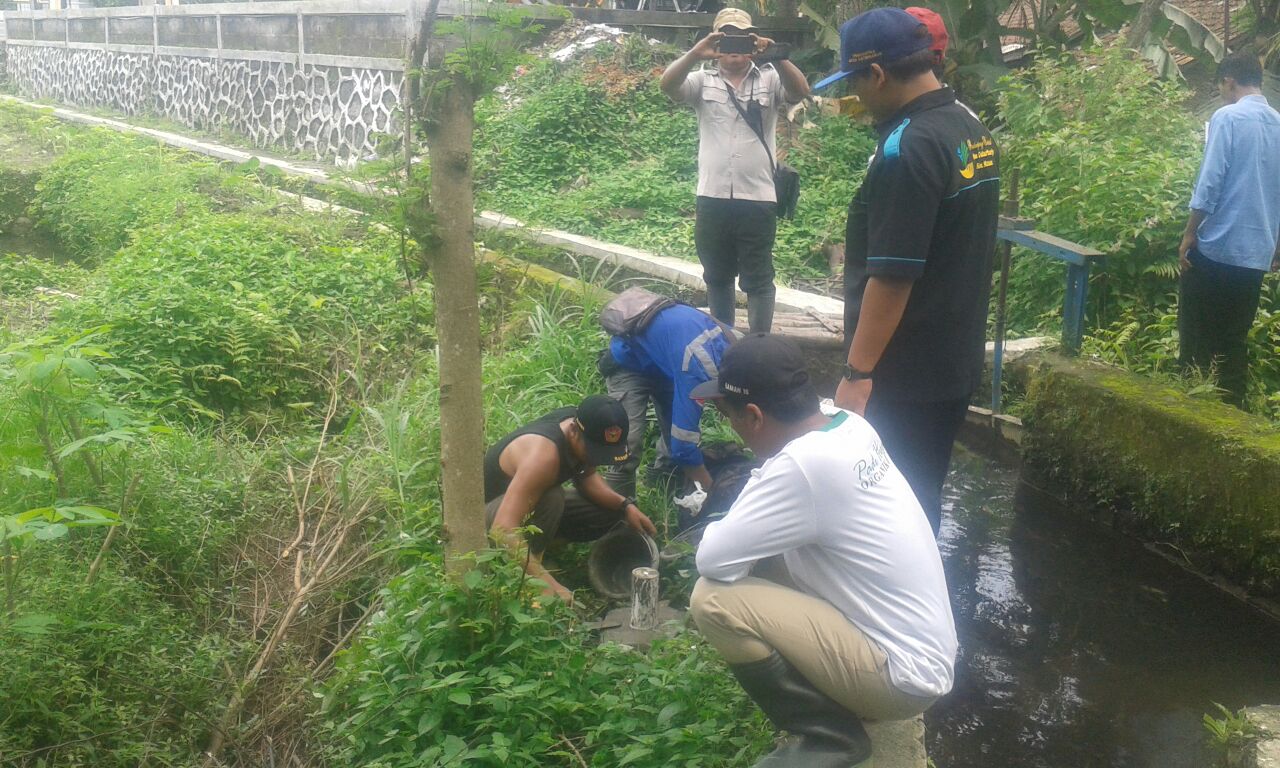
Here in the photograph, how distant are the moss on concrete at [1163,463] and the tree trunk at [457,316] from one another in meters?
3.16

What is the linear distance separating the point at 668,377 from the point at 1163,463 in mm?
2259

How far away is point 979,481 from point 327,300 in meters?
4.26

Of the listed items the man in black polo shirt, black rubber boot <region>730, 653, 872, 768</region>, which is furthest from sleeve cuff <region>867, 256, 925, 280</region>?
black rubber boot <region>730, 653, 872, 768</region>

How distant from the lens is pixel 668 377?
5.17m

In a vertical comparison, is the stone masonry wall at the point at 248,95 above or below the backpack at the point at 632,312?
above

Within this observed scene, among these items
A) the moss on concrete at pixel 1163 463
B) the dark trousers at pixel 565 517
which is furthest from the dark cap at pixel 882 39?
the moss on concrete at pixel 1163 463


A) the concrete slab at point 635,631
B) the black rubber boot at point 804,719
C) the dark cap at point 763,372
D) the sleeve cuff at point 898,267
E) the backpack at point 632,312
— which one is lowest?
the concrete slab at point 635,631

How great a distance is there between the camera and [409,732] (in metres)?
3.11

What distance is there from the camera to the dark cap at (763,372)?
112 inches

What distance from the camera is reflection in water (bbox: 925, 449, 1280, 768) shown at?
375 centimetres

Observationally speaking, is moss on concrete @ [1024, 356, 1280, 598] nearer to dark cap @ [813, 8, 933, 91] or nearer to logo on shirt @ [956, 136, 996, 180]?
logo on shirt @ [956, 136, 996, 180]

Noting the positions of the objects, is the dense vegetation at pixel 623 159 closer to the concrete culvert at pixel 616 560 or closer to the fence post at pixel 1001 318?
the fence post at pixel 1001 318

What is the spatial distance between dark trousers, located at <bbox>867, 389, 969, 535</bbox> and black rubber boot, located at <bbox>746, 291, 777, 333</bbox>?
2375 millimetres

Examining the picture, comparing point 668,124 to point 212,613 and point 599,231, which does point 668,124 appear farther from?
point 212,613
